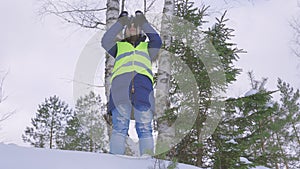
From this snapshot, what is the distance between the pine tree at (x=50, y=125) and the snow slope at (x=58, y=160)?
1331 cm

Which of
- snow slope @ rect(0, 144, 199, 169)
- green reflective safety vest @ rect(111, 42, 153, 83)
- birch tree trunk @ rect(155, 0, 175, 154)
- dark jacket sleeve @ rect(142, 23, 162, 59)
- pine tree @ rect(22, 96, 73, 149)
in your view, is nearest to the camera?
snow slope @ rect(0, 144, 199, 169)

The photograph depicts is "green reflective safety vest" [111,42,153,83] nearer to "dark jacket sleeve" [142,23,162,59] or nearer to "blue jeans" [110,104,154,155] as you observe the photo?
"dark jacket sleeve" [142,23,162,59]

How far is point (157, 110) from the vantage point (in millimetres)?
4473

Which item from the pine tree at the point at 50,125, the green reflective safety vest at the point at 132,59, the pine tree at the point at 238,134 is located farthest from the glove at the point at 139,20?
the pine tree at the point at 50,125

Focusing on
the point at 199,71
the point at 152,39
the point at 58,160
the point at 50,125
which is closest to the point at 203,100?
the point at 199,71

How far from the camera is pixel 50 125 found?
15.8 m

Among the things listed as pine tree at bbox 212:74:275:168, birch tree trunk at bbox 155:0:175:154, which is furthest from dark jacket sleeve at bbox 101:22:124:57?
pine tree at bbox 212:74:275:168

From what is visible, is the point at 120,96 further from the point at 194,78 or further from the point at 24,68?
the point at 24,68

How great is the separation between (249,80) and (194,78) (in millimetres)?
13129

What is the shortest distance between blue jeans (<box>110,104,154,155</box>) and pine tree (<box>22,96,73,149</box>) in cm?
1273

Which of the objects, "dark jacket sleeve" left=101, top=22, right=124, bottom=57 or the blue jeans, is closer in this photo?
the blue jeans

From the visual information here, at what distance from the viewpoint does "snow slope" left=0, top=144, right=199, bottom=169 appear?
1.84 metres

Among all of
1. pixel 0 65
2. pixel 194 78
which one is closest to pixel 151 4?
pixel 194 78

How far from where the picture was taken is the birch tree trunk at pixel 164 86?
4.29 m
